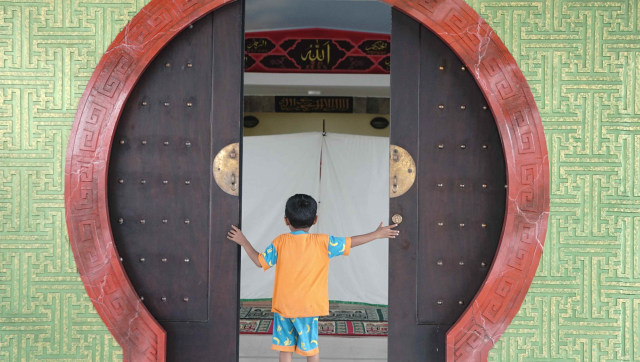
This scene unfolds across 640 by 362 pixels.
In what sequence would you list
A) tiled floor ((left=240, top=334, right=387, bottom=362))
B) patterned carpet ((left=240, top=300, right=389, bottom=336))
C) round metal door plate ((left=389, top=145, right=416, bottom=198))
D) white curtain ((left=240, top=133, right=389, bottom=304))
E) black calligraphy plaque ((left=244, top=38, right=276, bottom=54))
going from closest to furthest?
round metal door plate ((left=389, top=145, right=416, bottom=198)) → tiled floor ((left=240, top=334, right=387, bottom=362)) → patterned carpet ((left=240, top=300, right=389, bottom=336)) → black calligraphy plaque ((left=244, top=38, right=276, bottom=54)) → white curtain ((left=240, top=133, right=389, bottom=304))

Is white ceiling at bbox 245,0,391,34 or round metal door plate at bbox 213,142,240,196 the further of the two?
white ceiling at bbox 245,0,391,34

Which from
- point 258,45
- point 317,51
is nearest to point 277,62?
point 258,45

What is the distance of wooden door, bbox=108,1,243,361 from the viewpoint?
221 centimetres

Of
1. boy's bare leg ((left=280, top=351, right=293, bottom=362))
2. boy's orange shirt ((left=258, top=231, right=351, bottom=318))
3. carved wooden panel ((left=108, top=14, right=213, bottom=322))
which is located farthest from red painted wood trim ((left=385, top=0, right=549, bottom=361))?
carved wooden panel ((left=108, top=14, right=213, bottom=322))

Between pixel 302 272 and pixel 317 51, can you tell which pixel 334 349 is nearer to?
pixel 302 272

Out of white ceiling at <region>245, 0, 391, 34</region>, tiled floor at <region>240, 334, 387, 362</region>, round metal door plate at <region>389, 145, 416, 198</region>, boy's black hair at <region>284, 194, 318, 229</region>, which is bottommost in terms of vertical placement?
tiled floor at <region>240, 334, 387, 362</region>

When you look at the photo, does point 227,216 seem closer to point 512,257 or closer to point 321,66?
point 512,257

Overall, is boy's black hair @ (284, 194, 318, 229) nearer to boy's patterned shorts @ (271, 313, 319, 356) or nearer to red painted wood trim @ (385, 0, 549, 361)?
boy's patterned shorts @ (271, 313, 319, 356)

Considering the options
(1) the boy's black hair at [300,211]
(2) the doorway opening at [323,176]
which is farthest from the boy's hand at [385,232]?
(2) the doorway opening at [323,176]

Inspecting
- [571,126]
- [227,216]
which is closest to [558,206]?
[571,126]

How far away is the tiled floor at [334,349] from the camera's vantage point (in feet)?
10.6

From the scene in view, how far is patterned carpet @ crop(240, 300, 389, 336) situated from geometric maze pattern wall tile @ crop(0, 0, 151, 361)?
Answer: 5.93 feet

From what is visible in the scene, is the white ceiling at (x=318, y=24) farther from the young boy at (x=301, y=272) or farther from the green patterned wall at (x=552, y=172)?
the young boy at (x=301, y=272)

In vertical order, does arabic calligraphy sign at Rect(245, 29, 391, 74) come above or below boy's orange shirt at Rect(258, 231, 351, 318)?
above
